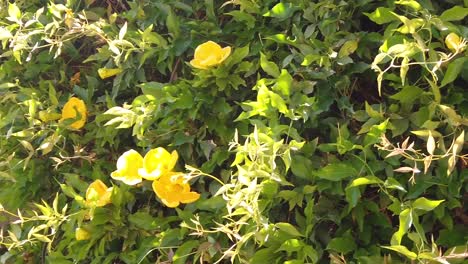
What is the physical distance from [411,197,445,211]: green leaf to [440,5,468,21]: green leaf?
355 mm

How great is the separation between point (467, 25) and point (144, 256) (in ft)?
2.84

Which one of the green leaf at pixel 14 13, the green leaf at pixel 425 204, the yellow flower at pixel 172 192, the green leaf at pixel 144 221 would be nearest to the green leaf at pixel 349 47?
the green leaf at pixel 425 204

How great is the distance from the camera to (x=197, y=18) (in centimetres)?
154

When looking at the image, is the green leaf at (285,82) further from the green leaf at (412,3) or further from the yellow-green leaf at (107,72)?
the yellow-green leaf at (107,72)

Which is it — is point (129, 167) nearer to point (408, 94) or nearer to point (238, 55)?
point (238, 55)

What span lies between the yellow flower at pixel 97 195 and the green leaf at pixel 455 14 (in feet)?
2.77

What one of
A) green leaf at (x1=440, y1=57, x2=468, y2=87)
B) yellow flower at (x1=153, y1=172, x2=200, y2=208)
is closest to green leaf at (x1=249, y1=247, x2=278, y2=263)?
yellow flower at (x1=153, y1=172, x2=200, y2=208)

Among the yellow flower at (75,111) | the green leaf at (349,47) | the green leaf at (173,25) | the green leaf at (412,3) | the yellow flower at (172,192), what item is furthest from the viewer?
the yellow flower at (75,111)

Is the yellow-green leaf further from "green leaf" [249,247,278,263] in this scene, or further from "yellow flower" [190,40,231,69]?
"green leaf" [249,247,278,263]

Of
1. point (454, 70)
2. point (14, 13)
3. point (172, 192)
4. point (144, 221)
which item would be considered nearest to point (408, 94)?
point (454, 70)

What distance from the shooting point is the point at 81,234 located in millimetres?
1443

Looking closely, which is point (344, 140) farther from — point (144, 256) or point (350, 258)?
point (144, 256)

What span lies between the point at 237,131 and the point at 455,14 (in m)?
0.51

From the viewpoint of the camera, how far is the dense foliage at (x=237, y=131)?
1.13 m
